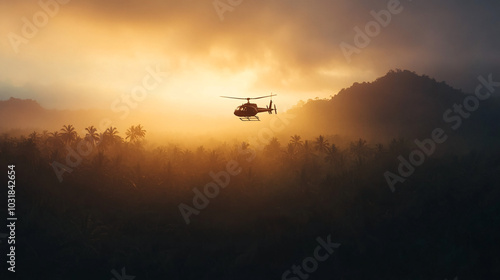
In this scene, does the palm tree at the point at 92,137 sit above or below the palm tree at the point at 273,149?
above

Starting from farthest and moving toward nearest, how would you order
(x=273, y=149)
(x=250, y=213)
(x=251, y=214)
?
(x=273, y=149)
(x=250, y=213)
(x=251, y=214)

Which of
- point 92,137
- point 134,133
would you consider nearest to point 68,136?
point 92,137

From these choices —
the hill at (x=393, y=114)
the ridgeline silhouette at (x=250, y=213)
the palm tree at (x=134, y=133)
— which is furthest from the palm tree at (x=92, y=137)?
the hill at (x=393, y=114)

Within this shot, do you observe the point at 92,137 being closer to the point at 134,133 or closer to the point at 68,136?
the point at 68,136

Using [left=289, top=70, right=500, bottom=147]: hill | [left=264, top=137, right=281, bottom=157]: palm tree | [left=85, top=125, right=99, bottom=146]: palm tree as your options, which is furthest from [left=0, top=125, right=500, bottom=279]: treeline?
[left=289, top=70, right=500, bottom=147]: hill

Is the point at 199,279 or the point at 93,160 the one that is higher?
the point at 93,160

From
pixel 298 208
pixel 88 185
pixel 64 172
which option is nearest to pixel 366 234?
pixel 298 208

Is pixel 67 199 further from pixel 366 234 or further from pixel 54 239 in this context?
pixel 366 234

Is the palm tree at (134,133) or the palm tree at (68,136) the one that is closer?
the palm tree at (68,136)

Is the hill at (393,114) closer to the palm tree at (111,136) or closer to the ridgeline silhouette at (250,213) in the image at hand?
the ridgeline silhouette at (250,213)

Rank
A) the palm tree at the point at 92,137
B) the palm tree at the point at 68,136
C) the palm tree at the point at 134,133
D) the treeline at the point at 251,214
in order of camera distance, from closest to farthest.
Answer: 1. the treeline at the point at 251,214
2. the palm tree at the point at 68,136
3. the palm tree at the point at 92,137
4. the palm tree at the point at 134,133

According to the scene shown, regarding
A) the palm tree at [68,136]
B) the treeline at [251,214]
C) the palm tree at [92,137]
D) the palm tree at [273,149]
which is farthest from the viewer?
the palm tree at [273,149]
